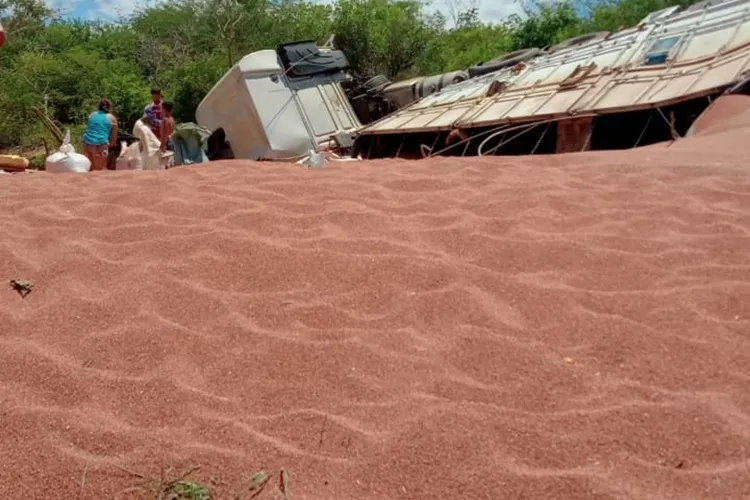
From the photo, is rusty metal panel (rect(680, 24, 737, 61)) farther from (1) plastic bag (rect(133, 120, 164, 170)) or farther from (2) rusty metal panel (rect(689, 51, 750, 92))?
(1) plastic bag (rect(133, 120, 164, 170))

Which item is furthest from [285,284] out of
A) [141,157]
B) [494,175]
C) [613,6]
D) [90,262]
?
[613,6]

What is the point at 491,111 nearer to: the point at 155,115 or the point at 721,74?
the point at 721,74

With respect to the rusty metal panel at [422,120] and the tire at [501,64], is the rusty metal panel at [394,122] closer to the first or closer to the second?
the rusty metal panel at [422,120]

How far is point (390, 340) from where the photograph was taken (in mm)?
2926

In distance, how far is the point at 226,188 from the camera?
5.04 meters

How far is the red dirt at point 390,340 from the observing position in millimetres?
2207

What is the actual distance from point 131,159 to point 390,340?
303 inches

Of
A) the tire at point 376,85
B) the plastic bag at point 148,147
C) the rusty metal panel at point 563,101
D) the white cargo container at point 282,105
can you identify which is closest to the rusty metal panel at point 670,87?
the rusty metal panel at point 563,101

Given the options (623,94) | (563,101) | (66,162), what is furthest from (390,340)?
(66,162)

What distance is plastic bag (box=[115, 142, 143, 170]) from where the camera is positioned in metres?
9.79

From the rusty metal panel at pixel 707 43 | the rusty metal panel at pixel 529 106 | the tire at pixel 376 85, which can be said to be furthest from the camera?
the tire at pixel 376 85

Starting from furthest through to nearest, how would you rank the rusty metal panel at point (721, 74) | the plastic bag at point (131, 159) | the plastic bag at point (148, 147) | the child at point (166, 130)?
the child at point (166, 130)
the plastic bag at point (131, 159)
the plastic bag at point (148, 147)
the rusty metal panel at point (721, 74)

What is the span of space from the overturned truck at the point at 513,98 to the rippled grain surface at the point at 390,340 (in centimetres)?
260

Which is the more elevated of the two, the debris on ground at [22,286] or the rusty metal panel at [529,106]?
the debris on ground at [22,286]
